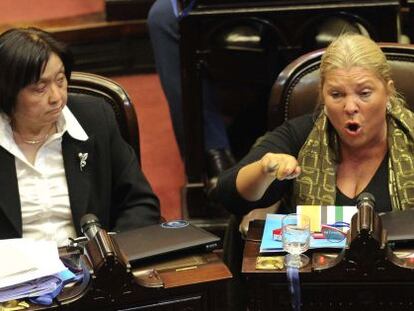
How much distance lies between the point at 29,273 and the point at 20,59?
1.86 ft

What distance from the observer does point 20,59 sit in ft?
6.15

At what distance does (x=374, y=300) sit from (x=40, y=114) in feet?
2.81

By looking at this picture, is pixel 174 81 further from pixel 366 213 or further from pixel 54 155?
pixel 366 213

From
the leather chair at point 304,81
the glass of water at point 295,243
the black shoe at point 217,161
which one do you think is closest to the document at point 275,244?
the glass of water at point 295,243

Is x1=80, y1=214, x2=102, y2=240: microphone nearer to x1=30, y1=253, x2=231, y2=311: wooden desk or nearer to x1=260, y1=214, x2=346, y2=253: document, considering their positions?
x1=30, y1=253, x2=231, y2=311: wooden desk

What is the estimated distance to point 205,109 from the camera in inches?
123

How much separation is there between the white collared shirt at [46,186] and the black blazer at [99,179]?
0.06ft

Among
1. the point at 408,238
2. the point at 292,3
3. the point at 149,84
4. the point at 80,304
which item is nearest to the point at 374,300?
the point at 408,238

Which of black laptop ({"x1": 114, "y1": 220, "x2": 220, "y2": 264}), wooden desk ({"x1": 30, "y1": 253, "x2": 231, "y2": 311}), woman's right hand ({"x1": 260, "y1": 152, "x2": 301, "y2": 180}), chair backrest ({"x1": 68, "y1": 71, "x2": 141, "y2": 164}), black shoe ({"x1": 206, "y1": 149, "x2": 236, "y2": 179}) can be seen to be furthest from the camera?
black shoe ({"x1": 206, "y1": 149, "x2": 236, "y2": 179})

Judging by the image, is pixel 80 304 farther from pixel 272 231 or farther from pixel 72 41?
pixel 72 41

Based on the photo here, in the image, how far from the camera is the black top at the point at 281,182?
1.94 m

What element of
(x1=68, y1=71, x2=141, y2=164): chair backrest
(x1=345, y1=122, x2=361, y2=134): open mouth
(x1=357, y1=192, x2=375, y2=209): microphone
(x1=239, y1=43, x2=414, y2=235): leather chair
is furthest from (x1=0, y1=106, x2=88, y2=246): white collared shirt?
(x1=357, y1=192, x2=375, y2=209): microphone

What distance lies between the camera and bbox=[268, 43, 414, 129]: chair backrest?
2150mm

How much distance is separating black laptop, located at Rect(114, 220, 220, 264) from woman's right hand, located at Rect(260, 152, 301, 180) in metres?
0.21
